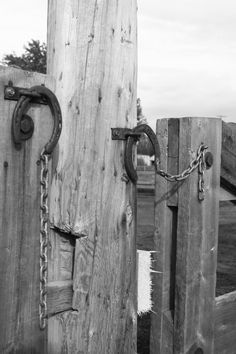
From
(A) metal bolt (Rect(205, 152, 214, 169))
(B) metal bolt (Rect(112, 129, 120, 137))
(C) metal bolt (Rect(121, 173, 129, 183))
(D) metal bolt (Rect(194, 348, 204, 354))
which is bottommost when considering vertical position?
(D) metal bolt (Rect(194, 348, 204, 354))

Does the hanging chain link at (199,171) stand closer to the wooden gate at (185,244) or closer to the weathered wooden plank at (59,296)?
the wooden gate at (185,244)

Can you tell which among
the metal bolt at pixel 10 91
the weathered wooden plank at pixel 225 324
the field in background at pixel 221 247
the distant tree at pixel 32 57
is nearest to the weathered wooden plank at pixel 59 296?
the metal bolt at pixel 10 91

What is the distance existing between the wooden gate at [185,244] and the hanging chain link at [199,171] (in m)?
0.02

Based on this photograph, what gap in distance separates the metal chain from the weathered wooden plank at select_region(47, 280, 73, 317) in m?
0.08

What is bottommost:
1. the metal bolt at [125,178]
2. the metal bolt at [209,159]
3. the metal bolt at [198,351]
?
the metal bolt at [198,351]

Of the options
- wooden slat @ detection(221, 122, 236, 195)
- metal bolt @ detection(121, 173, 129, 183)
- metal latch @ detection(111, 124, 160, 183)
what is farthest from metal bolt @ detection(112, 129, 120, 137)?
wooden slat @ detection(221, 122, 236, 195)

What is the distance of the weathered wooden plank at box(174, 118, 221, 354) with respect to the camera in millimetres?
2090

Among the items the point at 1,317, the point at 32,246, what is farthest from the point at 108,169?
the point at 1,317

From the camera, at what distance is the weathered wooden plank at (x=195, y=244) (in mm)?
2090

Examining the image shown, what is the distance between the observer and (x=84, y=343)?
1.71 m

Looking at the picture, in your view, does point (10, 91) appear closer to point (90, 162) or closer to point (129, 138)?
point (90, 162)

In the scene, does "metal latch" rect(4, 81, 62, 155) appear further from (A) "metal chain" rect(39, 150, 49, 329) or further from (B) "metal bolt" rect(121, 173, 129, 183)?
(B) "metal bolt" rect(121, 173, 129, 183)

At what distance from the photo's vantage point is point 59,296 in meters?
1.66

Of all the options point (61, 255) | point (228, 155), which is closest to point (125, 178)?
point (61, 255)
